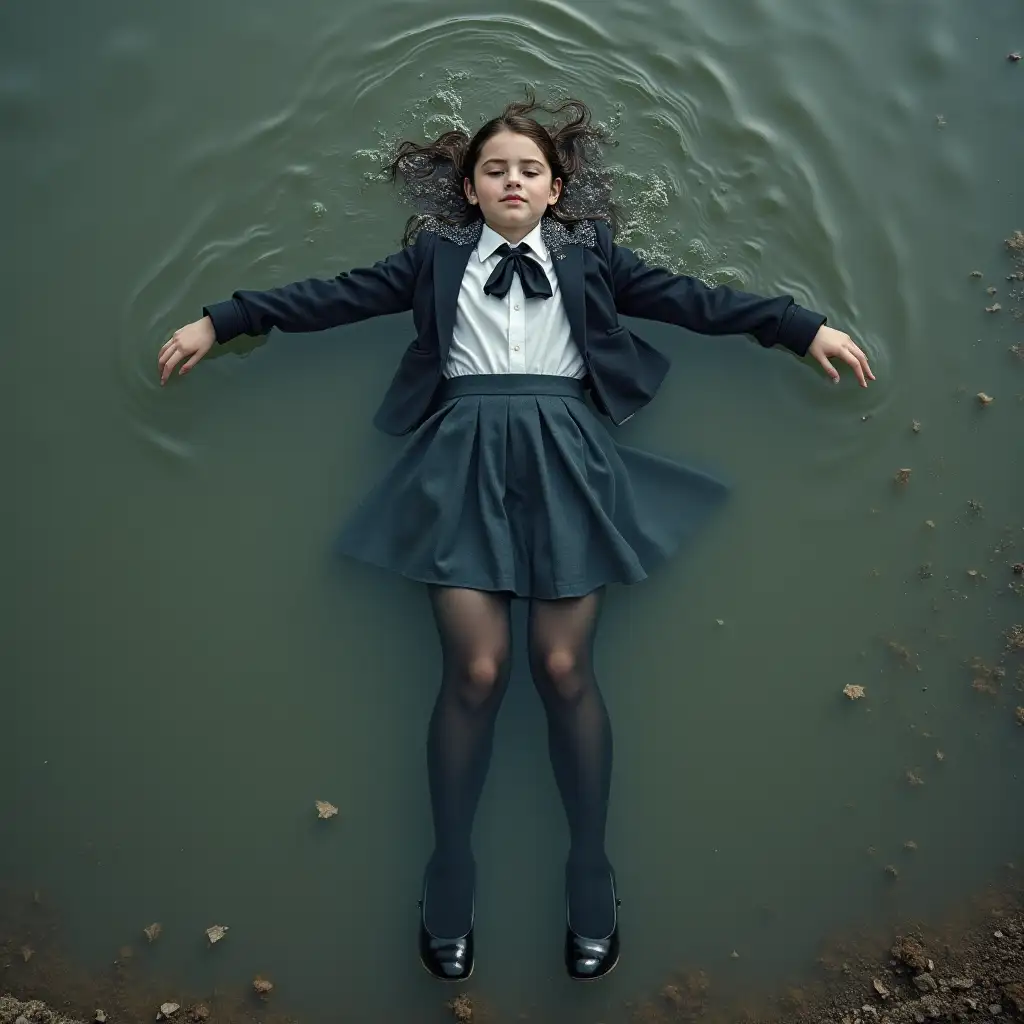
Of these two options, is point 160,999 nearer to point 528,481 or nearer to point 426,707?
point 426,707

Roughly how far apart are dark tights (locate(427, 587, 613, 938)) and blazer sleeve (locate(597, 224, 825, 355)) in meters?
0.62

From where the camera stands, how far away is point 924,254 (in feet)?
7.84

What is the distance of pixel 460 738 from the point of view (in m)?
1.96

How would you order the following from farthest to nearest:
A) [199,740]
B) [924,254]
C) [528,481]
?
[924,254] → [199,740] → [528,481]

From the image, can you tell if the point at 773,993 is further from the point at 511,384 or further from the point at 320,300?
the point at 320,300

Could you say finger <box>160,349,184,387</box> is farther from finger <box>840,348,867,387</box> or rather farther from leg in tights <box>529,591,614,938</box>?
finger <box>840,348,867,387</box>

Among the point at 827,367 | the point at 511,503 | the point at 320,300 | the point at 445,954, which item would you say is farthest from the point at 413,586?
the point at 827,367

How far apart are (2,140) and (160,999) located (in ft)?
6.25

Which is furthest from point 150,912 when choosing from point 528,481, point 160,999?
point 528,481

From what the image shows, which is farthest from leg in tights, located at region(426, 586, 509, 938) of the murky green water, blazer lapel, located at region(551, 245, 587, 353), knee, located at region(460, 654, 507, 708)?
blazer lapel, located at region(551, 245, 587, 353)

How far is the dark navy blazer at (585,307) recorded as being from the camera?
6.95ft

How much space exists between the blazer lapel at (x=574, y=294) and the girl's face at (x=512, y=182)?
0.11m

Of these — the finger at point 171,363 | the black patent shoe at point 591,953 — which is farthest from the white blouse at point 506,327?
the black patent shoe at point 591,953

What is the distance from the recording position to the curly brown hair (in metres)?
2.25
